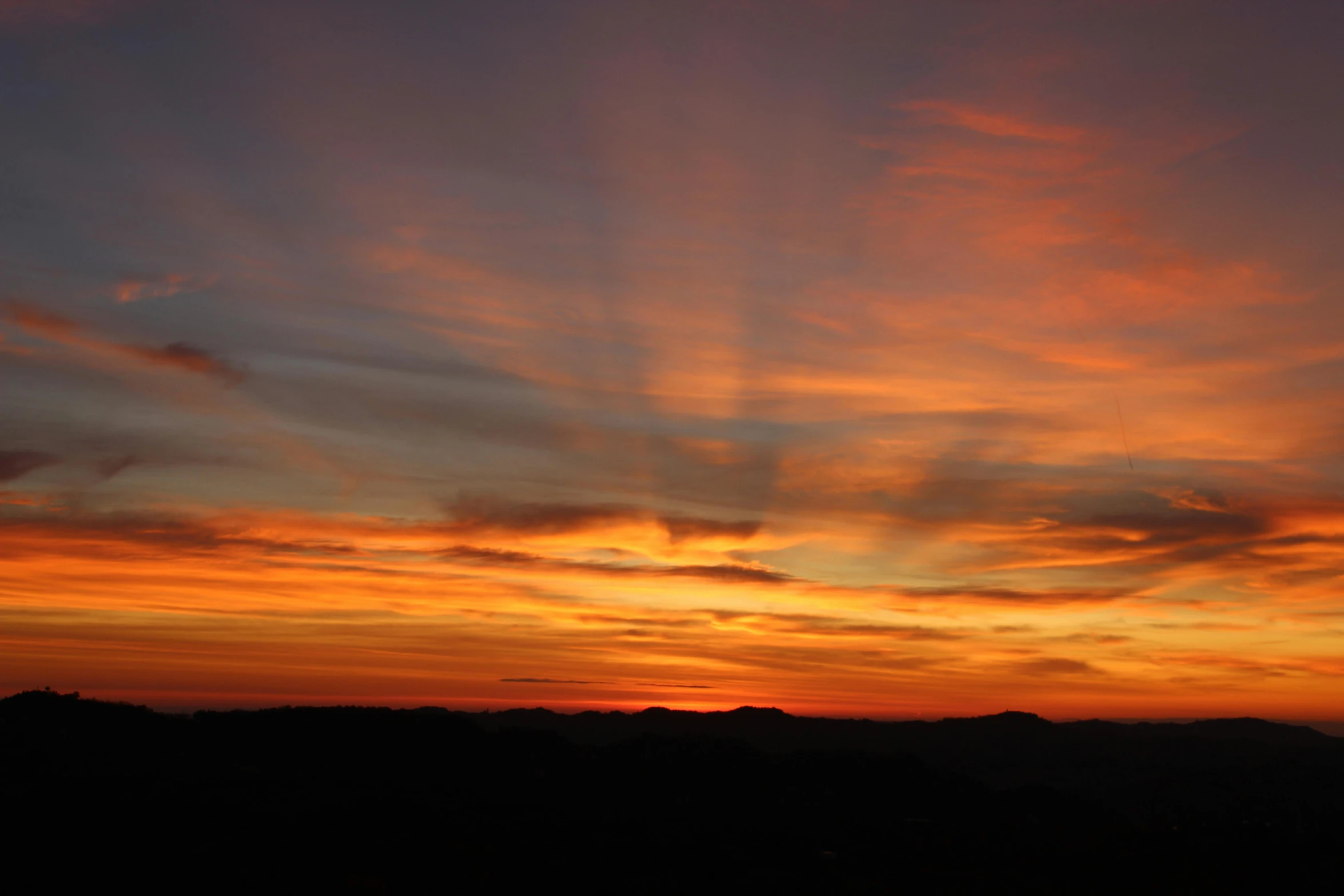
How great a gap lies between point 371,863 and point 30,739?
30744 mm

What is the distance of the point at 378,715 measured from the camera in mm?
66312

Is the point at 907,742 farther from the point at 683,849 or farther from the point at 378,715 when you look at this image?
the point at 683,849

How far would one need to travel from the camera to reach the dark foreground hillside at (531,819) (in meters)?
33.5

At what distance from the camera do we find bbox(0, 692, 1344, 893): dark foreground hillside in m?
33.5

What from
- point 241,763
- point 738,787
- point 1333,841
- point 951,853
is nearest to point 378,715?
point 241,763

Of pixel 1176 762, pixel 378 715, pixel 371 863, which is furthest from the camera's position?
pixel 1176 762

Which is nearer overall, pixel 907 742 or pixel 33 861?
pixel 33 861

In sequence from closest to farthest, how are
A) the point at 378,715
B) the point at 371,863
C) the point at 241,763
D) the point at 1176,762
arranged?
1. the point at 371,863
2. the point at 241,763
3. the point at 378,715
4. the point at 1176,762

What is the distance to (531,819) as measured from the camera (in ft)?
142

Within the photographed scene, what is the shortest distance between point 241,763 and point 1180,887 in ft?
162

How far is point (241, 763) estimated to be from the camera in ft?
179

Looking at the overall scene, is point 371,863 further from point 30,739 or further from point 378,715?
point 378,715

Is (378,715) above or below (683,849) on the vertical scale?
above

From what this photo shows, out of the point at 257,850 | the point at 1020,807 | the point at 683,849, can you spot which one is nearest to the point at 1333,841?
the point at 1020,807
